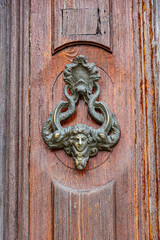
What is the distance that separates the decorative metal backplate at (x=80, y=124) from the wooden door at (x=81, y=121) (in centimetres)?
2

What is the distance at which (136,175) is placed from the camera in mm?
935

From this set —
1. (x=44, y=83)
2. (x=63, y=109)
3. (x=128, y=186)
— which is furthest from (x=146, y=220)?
(x=44, y=83)

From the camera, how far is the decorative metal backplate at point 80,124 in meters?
0.92

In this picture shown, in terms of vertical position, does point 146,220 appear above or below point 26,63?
below

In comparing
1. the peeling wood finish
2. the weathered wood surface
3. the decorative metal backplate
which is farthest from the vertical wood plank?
the peeling wood finish

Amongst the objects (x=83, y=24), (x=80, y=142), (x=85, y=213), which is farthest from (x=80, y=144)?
(x=83, y=24)

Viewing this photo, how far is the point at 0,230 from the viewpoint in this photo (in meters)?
0.93

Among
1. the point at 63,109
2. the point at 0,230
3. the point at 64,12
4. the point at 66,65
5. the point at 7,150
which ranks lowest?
the point at 0,230

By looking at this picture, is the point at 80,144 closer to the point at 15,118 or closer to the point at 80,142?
the point at 80,142

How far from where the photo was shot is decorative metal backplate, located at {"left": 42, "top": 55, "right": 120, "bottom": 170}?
3.01 ft

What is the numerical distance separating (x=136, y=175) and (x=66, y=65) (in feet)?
1.23

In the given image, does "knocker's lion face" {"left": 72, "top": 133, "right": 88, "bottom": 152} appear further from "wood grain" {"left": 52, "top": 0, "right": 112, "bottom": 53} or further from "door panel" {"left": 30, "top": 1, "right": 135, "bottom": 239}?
"wood grain" {"left": 52, "top": 0, "right": 112, "bottom": 53}

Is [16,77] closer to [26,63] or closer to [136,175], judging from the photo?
[26,63]

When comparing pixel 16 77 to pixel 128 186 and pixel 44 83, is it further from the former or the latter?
pixel 128 186
